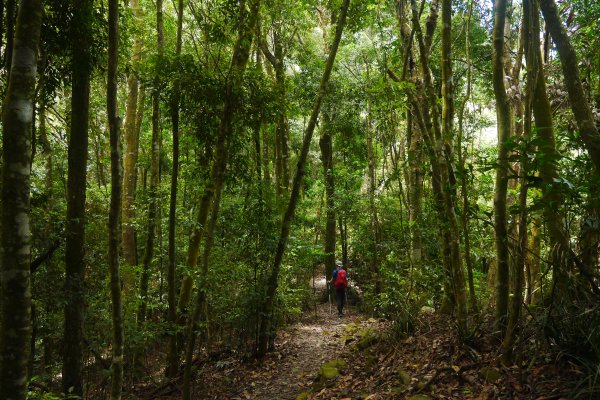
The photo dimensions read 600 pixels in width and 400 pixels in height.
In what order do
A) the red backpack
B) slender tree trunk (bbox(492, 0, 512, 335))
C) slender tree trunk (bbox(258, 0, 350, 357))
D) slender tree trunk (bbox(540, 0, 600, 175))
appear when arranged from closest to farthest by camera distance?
slender tree trunk (bbox(540, 0, 600, 175))
slender tree trunk (bbox(492, 0, 512, 335))
slender tree trunk (bbox(258, 0, 350, 357))
the red backpack

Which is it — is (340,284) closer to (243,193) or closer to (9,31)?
(243,193)

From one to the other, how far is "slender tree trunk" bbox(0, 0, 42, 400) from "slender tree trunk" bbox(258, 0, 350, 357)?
4717 mm

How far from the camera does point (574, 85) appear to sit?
4.50 metres

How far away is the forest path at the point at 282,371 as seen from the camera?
770 centimetres

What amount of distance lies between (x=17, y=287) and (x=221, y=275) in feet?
16.3

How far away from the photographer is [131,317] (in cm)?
809

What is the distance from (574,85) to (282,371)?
720 centimetres

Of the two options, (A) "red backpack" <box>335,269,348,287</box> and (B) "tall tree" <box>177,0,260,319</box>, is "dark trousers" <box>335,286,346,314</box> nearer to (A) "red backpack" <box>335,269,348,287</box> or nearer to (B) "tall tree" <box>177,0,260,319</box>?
(A) "red backpack" <box>335,269,348,287</box>

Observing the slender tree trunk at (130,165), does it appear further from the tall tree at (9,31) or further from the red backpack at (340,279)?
the red backpack at (340,279)

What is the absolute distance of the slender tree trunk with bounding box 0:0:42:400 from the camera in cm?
353

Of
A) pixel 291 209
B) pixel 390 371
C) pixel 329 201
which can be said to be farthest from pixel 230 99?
pixel 329 201

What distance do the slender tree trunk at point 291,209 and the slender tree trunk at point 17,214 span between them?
186 inches

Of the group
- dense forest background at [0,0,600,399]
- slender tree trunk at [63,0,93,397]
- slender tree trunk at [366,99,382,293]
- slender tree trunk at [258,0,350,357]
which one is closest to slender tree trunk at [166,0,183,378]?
dense forest background at [0,0,600,399]

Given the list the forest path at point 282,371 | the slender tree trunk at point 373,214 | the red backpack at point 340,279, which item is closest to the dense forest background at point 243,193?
the forest path at point 282,371
